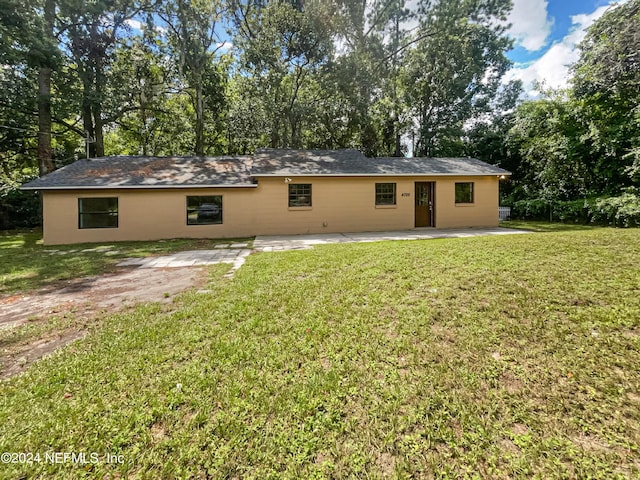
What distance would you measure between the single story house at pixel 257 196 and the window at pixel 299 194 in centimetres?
4

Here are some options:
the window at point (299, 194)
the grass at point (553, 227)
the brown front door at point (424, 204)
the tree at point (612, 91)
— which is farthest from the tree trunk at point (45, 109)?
the tree at point (612, 91)

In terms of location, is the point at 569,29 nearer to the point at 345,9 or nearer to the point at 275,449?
the point at 345,9

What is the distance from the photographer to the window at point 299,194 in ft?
40.9

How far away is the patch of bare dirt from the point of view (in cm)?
308

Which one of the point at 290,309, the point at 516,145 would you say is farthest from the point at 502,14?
the point at 290,309

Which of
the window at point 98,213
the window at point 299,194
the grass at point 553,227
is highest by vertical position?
the window at point 299,194

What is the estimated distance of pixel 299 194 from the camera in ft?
41.2

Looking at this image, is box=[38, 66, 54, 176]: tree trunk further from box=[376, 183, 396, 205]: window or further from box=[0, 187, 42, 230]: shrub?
box=[376, 183, 396, 205]: window

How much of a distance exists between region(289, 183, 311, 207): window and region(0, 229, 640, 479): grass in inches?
339

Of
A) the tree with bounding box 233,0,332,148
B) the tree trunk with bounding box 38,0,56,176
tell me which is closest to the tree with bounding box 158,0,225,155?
the tree with bounding box 233,0,332,148

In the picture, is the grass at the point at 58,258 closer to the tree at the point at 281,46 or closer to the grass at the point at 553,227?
the tree at the point at 281,46

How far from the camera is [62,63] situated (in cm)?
1420

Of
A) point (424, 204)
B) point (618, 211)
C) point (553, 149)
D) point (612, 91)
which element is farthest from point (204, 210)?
point (612, 91)

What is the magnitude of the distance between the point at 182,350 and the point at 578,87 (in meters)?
18.8
